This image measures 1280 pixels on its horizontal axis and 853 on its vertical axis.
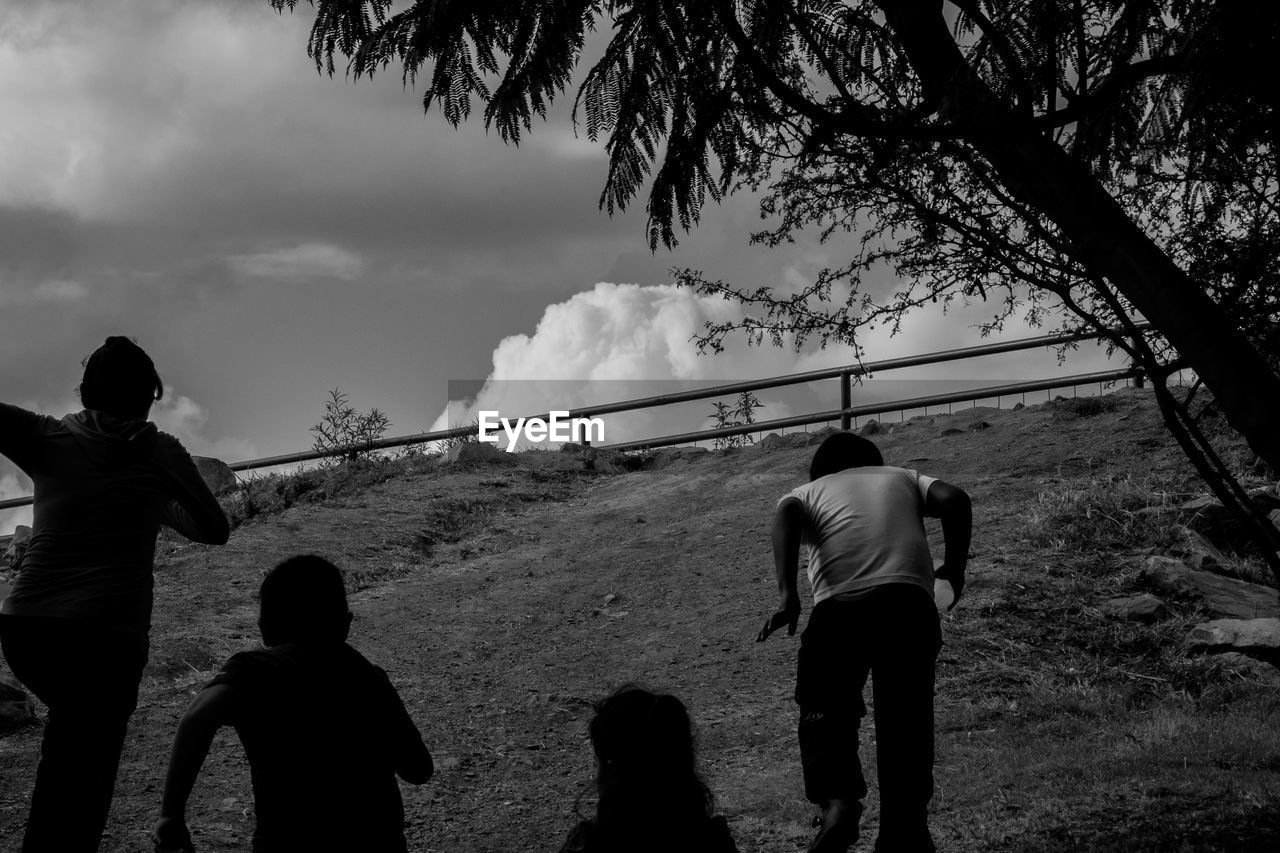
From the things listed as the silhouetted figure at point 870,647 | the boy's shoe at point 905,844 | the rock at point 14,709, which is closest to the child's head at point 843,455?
the silhouetted figure at point 870,647

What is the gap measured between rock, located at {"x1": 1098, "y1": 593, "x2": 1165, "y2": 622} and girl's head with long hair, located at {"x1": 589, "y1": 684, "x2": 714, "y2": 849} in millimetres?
6910

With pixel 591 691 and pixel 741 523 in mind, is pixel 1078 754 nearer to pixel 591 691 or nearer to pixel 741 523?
pixel 591 691

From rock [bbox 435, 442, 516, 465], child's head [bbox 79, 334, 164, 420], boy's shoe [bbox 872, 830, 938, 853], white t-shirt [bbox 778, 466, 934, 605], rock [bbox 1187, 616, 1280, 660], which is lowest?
rock [bbox 1187, 616, 1280, 660]

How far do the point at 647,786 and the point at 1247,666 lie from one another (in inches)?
253

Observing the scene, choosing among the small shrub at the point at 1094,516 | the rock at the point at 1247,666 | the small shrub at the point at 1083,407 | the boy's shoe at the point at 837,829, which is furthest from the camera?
the small shrub at the point at 1083,407

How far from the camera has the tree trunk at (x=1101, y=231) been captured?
476cm

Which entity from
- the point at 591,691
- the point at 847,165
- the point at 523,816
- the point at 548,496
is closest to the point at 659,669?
the point at 591,691

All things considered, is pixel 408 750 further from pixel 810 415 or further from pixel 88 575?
pixel 810 415

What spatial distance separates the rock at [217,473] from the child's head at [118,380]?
12.4 meters

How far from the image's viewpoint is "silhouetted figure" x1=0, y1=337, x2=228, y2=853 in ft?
12.0

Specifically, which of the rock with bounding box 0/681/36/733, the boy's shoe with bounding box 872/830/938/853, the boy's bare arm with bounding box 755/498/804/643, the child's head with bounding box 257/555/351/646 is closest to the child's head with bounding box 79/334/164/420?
the child's head with bounding box 257/555/351/646

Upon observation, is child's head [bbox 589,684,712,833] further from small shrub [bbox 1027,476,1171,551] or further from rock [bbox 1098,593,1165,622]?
small shrub [bbox 1027,476,1171,551]

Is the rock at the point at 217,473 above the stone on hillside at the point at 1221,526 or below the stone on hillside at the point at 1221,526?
above

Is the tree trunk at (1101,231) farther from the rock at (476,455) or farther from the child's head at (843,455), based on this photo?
the rock at (476,455)
